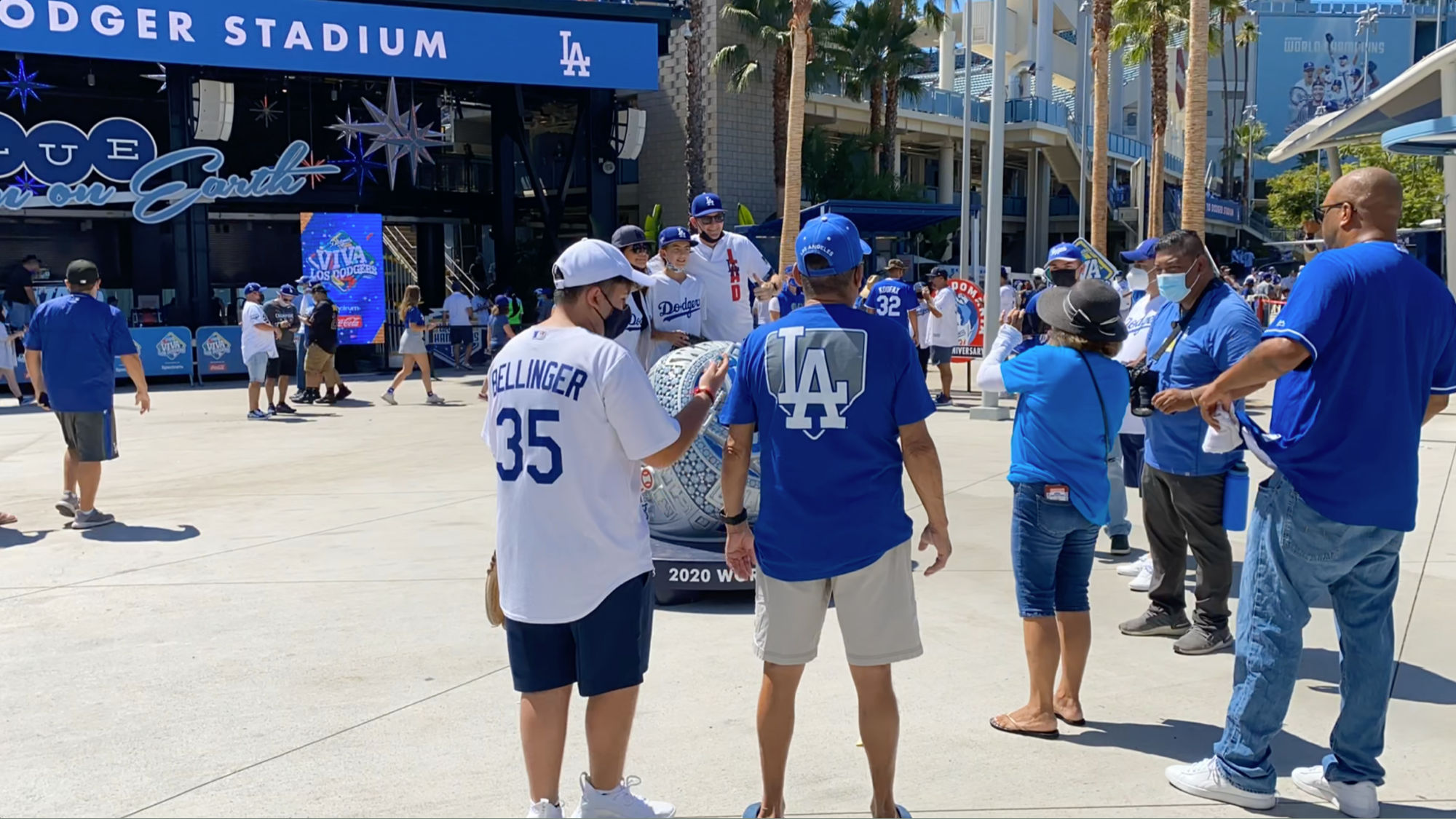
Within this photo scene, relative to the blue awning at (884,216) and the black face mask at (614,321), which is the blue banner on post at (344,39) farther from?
the black face mask at (614,321)

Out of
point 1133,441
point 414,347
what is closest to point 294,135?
point 414,347

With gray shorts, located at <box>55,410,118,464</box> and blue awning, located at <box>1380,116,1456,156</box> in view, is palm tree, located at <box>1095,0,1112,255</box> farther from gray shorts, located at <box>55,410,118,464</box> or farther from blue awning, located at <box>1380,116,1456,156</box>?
gray shorts, located at <box>55,410,118,464</box>

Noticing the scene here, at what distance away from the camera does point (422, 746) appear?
14.5 ft

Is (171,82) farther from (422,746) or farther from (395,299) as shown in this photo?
(422,746)

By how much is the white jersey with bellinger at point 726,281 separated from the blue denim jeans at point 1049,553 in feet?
11.2

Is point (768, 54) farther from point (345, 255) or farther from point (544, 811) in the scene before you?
point (544, 811)

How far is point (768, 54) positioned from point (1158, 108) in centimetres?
1193

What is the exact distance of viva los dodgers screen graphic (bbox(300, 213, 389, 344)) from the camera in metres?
24.0

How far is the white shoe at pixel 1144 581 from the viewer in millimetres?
6598

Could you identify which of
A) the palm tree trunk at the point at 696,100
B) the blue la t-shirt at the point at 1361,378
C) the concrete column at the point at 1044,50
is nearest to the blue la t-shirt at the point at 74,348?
the blue la t-shirt at the point at 1361,378

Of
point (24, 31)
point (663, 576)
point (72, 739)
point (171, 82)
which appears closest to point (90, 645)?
point (72, 739)

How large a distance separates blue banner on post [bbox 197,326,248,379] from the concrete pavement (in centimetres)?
1321

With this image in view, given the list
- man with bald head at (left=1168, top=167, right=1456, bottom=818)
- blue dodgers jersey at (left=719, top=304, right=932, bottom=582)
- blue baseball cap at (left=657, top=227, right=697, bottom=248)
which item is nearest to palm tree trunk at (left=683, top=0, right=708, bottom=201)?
blue baseball cap at (left=657, top=227, right=697, bottom=248)

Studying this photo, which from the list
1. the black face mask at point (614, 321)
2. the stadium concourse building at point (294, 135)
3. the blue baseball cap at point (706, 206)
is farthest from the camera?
the stadium concourse building at point (294, 135)
